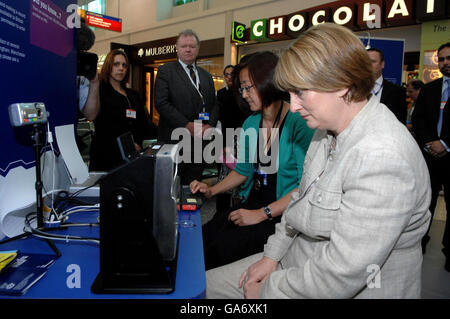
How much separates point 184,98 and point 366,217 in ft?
7.91

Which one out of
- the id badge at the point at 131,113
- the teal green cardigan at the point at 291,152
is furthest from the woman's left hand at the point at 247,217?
the id badge at the point at 131,113

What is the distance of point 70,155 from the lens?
1.58 meters

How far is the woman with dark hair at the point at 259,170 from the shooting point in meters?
1.51

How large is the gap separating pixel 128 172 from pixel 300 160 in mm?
1004

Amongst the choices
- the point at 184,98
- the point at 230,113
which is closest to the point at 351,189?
the point at 184,98

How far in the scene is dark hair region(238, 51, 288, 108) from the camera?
172cm

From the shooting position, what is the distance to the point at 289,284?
0.94 m

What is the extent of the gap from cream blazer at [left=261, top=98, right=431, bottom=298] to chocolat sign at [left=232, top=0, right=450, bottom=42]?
4.87 m

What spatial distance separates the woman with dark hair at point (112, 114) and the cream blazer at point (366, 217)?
195cm

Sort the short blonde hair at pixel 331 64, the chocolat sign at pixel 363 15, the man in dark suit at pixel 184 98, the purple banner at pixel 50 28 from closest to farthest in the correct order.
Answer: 1. the short blonde hair at pixel 331 64
2. the purple banner at pixel 50 28
3. the man in dark suit at pixel 184 98
4. the chocolat sign at pixel 363 15

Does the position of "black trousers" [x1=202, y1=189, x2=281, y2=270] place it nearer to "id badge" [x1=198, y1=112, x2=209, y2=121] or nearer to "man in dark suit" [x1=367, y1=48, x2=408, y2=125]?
"id badge" [x1=198, y1=112, x2=209, y2=121]

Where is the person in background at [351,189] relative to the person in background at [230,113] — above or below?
below

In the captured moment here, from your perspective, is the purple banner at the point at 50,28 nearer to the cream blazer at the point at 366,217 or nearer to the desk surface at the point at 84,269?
the desk surface at the point at 84,269
